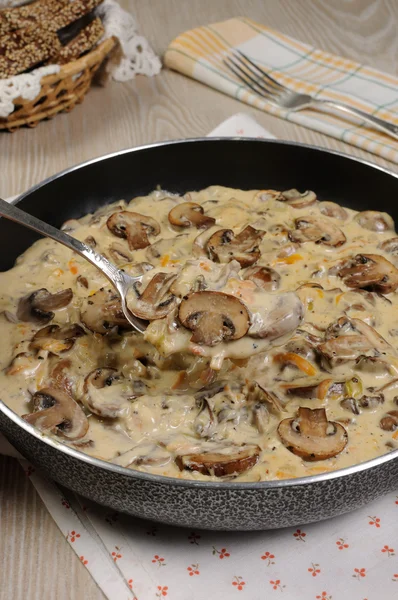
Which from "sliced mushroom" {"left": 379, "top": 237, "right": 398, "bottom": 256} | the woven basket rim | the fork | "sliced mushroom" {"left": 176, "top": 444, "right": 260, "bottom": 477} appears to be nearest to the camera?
"sliced mushroom" {"left": 176, "top": 444, "right": 260, "bottom": 477}

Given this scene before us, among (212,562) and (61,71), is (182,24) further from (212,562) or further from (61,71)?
(212,562)

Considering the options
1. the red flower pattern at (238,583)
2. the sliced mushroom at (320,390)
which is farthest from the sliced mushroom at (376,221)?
the red flower pattern at (238,583)

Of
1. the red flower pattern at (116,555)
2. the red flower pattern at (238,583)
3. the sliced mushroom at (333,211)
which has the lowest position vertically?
the red flower pattern at (238,583)

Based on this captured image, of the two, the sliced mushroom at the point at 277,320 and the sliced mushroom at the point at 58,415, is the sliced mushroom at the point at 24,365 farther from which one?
the sliced mushroom at the point at 277,320

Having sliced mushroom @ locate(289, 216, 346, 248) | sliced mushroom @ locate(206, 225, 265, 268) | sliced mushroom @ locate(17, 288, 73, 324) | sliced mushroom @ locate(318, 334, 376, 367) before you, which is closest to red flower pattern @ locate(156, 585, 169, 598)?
sliced mushroom @ locate(318, 334, 376, 367)

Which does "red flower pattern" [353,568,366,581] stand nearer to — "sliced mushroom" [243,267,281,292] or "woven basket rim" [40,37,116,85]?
"sliced mushroom" [243,267,281,292]

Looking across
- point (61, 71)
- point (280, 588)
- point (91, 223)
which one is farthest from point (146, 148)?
point (280, 588)
